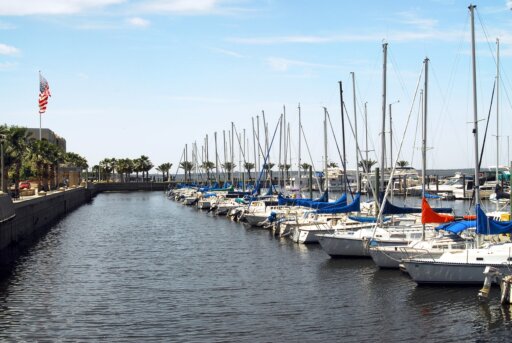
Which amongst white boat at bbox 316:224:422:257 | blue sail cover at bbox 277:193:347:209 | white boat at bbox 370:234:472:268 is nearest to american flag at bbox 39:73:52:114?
blue sail cover at bbox 277:193:347:209

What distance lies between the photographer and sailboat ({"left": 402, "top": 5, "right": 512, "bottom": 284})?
3297 centimetres

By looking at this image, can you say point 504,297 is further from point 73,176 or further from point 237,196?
point 73,176

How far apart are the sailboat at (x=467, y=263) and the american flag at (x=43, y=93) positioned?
7630 centimetres

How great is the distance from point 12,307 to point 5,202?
19.8 meters

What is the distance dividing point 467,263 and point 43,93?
3189 inches

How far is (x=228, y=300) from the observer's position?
109ft

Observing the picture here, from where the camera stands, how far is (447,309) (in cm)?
3005

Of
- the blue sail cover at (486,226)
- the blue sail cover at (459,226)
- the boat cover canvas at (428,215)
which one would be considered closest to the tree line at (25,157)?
the boat cover canvas at (428,215)

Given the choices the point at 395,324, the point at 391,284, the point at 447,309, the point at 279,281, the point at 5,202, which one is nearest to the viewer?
the point at 395,324

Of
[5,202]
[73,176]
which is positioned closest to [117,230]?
[5,202]

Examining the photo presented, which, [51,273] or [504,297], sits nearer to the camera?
[504,297]

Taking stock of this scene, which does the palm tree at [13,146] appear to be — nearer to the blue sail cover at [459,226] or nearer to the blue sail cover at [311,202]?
the blue sail cover at [311,202]

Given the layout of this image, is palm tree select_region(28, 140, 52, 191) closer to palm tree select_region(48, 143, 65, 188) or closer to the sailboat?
palm tree select_region(48, 143, 65, 188)

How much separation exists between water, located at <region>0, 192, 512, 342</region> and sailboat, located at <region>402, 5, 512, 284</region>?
2.15 ft
